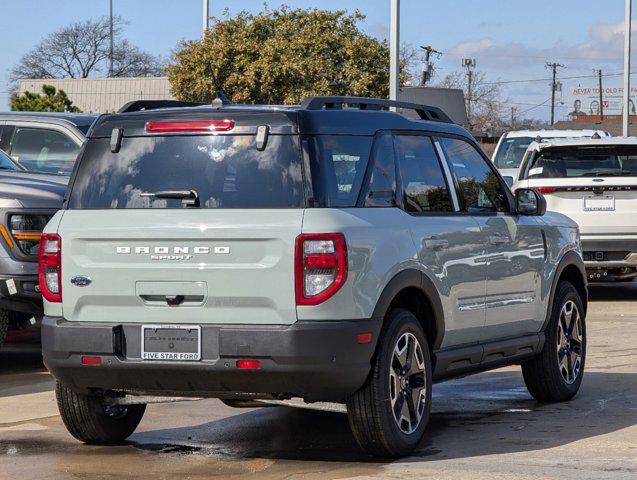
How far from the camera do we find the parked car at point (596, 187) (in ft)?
53.3

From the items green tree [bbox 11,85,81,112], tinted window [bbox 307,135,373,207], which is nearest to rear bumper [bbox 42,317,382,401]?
tinted window [bbox 307,135,373,207]

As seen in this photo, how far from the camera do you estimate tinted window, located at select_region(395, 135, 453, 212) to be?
25.4 ft

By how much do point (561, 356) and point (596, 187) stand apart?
278 inches

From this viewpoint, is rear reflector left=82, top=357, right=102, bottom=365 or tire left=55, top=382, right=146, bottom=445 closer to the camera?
rear reflector left=82, top=357, right=102, bottom=365

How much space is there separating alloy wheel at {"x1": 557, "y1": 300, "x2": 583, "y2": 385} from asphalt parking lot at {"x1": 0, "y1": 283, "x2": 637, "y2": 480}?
8.6 inches

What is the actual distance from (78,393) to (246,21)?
39826 millimetres

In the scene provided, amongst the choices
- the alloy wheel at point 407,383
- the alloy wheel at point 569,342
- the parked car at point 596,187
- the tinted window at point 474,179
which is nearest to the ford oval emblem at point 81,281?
the alloy wheel at point 407,383

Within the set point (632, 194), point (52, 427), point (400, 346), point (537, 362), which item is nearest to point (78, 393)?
point (52, 427)

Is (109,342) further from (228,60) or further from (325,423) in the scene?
(228,60)

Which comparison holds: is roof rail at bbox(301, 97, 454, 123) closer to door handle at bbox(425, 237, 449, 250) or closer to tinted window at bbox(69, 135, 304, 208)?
tinted window at bbox(69, 135, 304, 208)

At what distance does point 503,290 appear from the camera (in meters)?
8.62

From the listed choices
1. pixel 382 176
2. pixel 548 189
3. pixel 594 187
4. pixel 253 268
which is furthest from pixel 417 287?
pixel 594 187

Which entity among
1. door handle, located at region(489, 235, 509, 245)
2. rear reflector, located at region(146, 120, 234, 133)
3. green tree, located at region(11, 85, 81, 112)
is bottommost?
door handle, located at region(489, 235, 509, 245)

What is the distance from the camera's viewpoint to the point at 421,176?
795cm
